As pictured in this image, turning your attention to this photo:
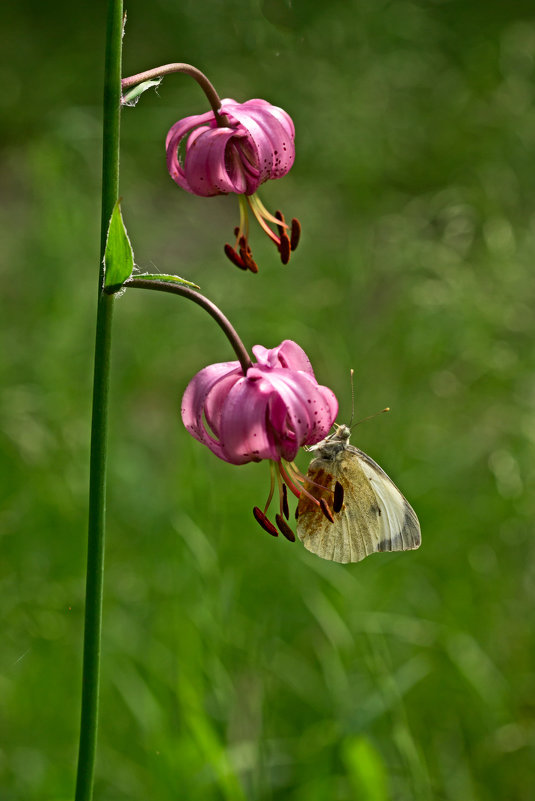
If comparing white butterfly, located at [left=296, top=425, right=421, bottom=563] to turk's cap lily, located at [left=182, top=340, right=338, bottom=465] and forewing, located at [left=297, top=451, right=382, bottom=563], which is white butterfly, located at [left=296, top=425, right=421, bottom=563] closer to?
forewing, located at [left=297, top=451, right=382, bottom=563]

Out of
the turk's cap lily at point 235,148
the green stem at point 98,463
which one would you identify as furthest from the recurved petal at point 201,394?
the turk's cap lily at point 235,148

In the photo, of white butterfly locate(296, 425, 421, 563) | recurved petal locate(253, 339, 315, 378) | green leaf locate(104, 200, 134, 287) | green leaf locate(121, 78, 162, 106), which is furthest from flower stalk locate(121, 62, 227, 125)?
white butterfly locate(296, 425, 421, 563)

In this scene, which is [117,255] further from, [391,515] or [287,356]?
[391,515]

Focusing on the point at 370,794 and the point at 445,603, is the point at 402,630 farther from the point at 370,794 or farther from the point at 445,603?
the point at 370,794

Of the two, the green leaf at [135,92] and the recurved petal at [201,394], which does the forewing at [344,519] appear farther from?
the green leaf at [135,92]

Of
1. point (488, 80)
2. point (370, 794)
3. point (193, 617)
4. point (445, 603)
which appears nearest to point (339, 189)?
point (488, 80)

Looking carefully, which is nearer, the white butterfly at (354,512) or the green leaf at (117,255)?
the green leaf at (117,255)
